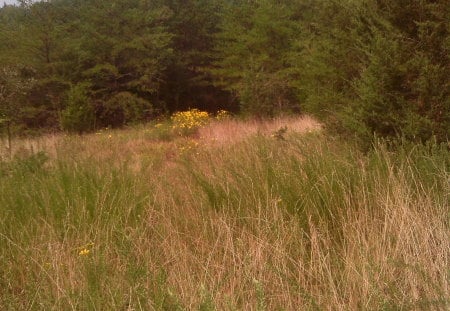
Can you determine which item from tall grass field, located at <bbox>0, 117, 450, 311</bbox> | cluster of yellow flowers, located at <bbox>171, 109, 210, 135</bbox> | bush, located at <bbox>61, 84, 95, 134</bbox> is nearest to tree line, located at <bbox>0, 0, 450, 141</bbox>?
bush, located at <bbox>61, 84, 95, 134</bbox>

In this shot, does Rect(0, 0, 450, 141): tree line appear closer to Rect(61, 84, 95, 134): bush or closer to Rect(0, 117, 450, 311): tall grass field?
Rect(61, 84, 95, 134): bush

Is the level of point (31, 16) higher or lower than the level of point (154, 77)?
higher

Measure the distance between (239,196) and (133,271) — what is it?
4.56 feet

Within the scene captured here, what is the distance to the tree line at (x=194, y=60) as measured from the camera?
209 inches

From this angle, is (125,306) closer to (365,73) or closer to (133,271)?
(133,271)

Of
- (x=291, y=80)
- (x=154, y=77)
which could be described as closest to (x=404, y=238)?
(x=291, y=80)

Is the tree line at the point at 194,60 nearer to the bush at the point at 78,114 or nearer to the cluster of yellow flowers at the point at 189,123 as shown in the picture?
the bush at the point at 78,114

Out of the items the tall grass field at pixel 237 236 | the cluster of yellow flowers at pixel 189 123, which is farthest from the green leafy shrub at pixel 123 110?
the tall grass field at pixel 237 236

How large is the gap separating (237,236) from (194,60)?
74.6 feet

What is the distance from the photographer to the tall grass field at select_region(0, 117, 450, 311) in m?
2.30

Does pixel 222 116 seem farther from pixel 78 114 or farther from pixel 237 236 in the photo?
pixel 237 236

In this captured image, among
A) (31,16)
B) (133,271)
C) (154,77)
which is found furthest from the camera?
(154,77)

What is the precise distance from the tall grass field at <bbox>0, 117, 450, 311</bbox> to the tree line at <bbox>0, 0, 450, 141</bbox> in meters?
1.83

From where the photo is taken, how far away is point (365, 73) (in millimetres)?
5027
